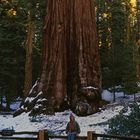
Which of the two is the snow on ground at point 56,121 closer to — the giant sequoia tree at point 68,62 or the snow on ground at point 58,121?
the snow on ground at point 58,121

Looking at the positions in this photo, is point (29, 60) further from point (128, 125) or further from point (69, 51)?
point (128, 125)

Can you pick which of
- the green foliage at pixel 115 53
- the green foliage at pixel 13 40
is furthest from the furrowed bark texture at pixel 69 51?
the green foliage at pixel 115 53

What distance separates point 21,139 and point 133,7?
52.7m

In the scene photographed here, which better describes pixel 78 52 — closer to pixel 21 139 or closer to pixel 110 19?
pixel 21 139

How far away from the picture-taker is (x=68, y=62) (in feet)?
91.9

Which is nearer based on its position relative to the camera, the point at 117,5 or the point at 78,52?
the point at 78,52

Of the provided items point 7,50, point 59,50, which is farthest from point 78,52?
point 7,50

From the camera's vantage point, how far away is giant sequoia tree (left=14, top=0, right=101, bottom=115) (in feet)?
87.0

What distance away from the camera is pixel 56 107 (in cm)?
2648

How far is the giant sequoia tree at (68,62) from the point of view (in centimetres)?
2653

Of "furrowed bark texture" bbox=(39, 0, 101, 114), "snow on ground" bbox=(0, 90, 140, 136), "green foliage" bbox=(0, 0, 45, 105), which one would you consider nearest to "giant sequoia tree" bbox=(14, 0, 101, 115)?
"furrowed bark texture" bbox=(39, 0, 101, 114)

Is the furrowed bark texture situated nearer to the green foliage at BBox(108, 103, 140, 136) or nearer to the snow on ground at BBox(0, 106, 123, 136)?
the snow on ground at BBox(0, 106, 123, 136)

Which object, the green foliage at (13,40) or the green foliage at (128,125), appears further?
the green foliage at (13,40)

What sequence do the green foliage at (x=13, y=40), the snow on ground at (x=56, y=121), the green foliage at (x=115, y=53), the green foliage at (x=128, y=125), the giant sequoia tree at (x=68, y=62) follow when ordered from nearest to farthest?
the green foliage at (x=128, y=125), the snow on ground at (x=56, y=121), the giant sequoia tree at (x=68, y=62), the green foliage at (x=13, y=40), the green foliage at (x=115, y=53)
